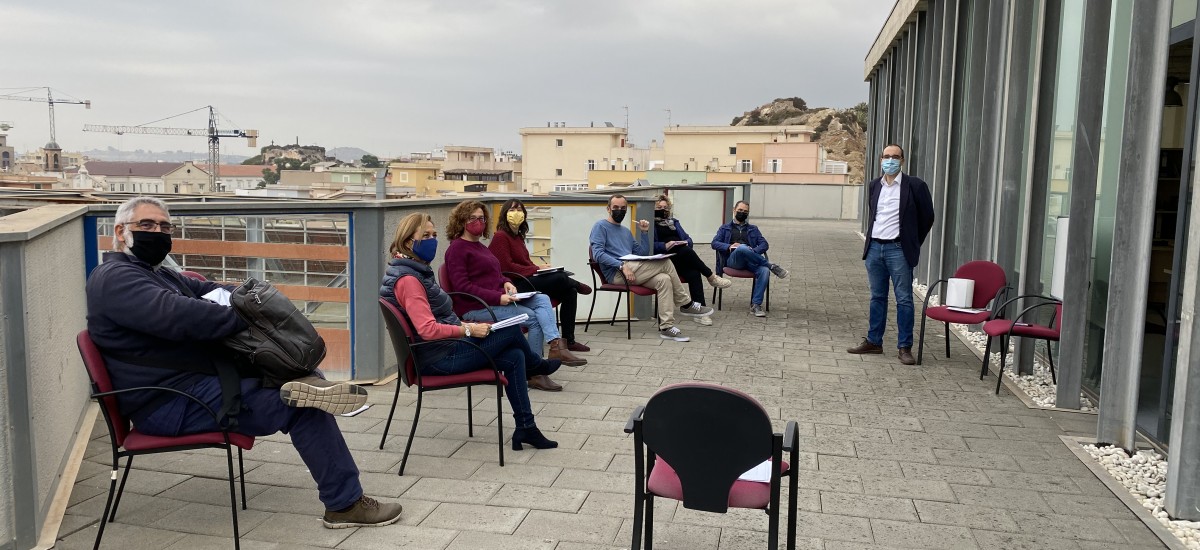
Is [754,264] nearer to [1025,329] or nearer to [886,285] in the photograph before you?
[886,285]

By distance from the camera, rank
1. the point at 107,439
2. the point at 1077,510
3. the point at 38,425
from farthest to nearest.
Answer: the point at 107,439 → the point at 1077,510 → the point at 38,425

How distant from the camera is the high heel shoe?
16.2 ft

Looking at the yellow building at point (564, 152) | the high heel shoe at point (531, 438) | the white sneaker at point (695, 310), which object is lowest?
the high heel shoe at point (531, 438)

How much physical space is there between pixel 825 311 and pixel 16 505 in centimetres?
832

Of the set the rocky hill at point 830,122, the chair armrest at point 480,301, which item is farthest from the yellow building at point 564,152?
the chair armrest at point 480,301

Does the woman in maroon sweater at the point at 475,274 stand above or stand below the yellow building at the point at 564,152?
below

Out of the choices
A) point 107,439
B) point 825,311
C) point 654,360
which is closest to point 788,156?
point 825,311

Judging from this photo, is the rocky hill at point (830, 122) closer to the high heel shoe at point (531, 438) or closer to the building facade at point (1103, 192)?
the building facade at point (1103, 192)

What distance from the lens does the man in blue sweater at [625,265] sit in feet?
26.9

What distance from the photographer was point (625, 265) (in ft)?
26.7

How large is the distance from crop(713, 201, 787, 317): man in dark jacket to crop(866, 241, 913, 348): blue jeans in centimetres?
215

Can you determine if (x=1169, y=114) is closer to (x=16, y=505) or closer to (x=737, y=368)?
(x=737, y=368)

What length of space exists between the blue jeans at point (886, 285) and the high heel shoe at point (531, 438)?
3.52 m

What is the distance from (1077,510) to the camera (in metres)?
4.15
